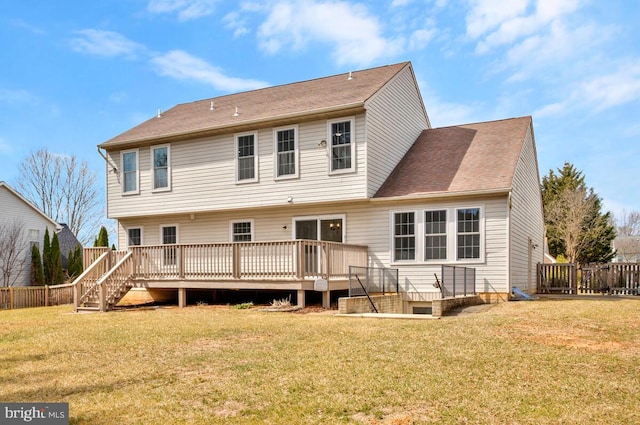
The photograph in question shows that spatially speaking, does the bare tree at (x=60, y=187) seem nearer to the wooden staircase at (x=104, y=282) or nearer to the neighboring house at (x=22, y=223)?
the neighboring house at (x=22, y=223)

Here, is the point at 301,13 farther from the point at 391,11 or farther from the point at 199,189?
the point at 199,189

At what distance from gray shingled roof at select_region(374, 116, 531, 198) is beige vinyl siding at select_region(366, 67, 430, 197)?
0.36 m

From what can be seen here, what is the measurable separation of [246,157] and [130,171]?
214 inches

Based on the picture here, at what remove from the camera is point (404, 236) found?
16922 mm

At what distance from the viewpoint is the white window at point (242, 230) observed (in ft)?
63.8

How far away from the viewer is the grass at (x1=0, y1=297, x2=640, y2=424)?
509cm

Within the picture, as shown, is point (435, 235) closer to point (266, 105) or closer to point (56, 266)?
point (266, 105)

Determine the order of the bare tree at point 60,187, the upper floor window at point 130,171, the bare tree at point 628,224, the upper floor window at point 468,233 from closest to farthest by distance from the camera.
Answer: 1. the upper floor window at point 468,233
2. the upper floor window at point 130,171
3. the bare tree at point 60,187
4. the bare tree at point 628,224

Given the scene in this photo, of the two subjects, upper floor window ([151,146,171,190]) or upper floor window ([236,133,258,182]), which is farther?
upper floor window ([151,146,171,190])

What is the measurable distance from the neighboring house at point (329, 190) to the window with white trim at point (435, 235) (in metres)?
0.03

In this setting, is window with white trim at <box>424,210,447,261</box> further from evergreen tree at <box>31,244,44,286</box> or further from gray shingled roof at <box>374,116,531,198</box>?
evergreen tree at <box>31,244,44,286</box>

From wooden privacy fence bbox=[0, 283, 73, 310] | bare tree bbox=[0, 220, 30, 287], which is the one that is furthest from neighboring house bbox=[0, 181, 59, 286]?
wooden privacy fence bbox=[0, 283, 73, 310]

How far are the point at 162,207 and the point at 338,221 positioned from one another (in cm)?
701

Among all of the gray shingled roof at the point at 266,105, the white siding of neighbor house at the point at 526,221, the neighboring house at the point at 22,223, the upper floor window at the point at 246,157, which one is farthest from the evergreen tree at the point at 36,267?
the white siding of neighbor house at the point at 526,221
